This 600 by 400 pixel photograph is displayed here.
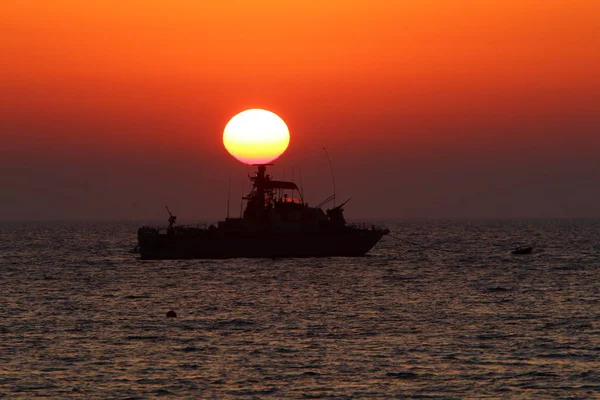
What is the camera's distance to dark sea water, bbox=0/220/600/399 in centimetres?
3541

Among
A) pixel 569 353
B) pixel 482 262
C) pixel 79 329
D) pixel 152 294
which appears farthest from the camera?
pixel 482 262

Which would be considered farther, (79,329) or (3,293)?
(3,293)

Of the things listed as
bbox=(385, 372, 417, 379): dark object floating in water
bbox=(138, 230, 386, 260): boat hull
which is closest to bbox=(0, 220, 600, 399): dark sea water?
bbox=(385, 372, 417, 379): dark object floating in water

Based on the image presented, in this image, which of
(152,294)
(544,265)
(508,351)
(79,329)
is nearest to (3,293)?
(152,294)

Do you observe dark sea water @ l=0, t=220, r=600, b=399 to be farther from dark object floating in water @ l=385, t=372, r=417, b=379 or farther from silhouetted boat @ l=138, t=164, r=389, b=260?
silhouetted boat @ l=138, t=164, r=389, b=260

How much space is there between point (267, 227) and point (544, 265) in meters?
30.8

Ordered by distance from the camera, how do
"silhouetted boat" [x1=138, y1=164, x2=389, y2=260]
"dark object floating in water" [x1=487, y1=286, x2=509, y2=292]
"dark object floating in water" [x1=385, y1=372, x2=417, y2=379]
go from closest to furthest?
"dark object floating in water" [x1=385, y1=372, x2=417, y2=379] → "dark object floating in water" [x1=487, y1=286, x2=509, y2=292] → "silhouetted boat" [x1=138, y1=164, x2=389, y2=260]

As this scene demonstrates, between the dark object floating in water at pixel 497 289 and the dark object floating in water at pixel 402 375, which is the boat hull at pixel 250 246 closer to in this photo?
the dark object floating in water at pixel 497 289

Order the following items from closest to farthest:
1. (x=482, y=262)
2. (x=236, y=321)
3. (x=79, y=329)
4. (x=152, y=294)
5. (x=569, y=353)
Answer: (x=569, y=353) → (x=79, y=329) → (x=236, y=321) → (x=152, y=294) → (x=482, y=262)

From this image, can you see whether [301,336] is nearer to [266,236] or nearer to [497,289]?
[497,289]

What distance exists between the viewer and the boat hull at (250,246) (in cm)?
10769

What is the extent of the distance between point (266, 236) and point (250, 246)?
2558 millimetres

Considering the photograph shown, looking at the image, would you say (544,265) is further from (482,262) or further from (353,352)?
(353,352)

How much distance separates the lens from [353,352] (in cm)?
4203
